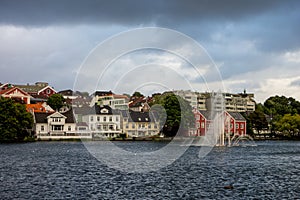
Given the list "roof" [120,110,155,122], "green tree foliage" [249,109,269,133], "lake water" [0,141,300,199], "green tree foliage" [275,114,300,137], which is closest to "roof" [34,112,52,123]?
"roof" [120,110,155,122]

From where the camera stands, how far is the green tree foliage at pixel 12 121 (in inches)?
3962

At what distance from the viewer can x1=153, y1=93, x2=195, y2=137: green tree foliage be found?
120 meters

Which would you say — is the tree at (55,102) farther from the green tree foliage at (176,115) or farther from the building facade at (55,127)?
the green tree foliage at (176,115)

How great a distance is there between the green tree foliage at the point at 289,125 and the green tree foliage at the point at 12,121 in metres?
75.0

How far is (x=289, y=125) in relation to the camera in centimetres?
14162

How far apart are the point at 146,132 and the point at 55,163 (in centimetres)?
8168

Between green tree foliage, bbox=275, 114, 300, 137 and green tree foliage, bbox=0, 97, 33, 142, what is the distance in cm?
7503

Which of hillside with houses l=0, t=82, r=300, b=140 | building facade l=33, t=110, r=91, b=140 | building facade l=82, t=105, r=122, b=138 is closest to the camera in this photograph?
building facade l=33, t=110, r=91, b=140

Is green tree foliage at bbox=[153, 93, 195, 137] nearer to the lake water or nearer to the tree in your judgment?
the tree

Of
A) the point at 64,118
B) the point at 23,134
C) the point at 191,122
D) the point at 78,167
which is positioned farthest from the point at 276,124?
the point at 78,167

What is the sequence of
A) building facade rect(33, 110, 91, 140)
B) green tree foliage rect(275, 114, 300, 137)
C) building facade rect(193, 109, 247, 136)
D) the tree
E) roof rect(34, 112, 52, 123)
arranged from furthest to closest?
the tree < green tree foliage rect(275, 114, 300, 137) < building facade rect(193, 109, 247, 136) < roof rect(34, 112, 52, 123) < building facade rect(33, 110, 91, 140)

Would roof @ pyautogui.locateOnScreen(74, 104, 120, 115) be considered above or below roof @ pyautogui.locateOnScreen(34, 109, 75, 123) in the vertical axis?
above

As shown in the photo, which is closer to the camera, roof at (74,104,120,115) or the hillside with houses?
the hillside with houses

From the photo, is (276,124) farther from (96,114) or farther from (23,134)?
(23,134)
